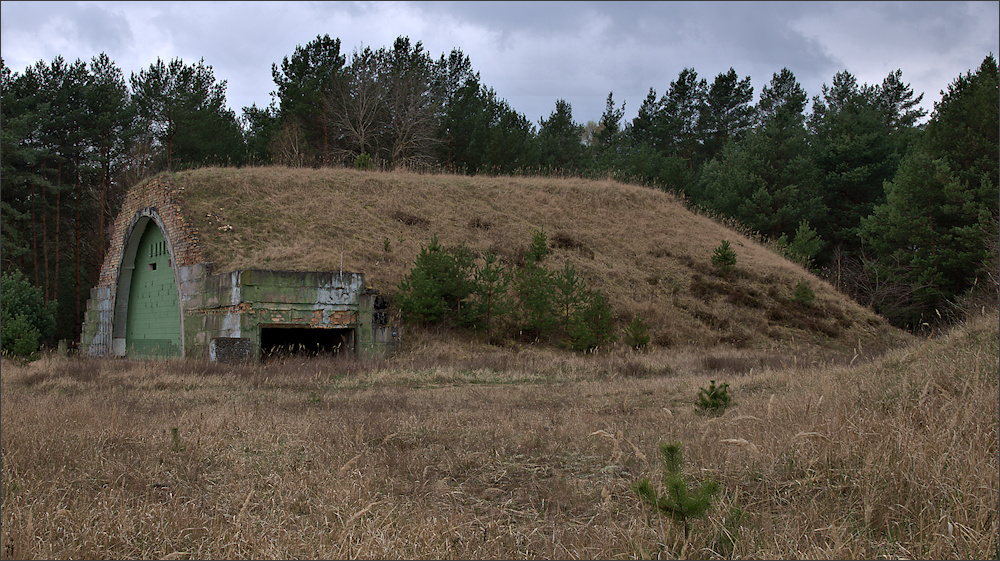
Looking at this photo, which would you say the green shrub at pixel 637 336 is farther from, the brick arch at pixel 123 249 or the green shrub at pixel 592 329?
the brick arch at pixel 123 249

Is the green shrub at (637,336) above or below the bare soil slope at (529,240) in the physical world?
below

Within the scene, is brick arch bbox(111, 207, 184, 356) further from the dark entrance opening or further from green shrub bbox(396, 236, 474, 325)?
green shrub bbox(396, 236, 474, 325)

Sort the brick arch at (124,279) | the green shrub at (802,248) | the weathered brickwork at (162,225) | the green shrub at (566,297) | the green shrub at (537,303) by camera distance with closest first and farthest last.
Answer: the weathered brickwork at (162,225) < the green shrub at (566,297) < the green shrub at (537,303) < the brick arch at (124,279) < the green shrub at (802,248)

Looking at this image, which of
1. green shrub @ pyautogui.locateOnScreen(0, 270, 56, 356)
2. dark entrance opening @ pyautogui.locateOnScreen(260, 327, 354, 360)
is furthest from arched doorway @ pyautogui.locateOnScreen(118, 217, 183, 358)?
green shrub @ pyautogui.locateOnScreen(0, 270, 56, 356)

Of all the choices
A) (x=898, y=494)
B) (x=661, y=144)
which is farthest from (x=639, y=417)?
(x=661, y=144)

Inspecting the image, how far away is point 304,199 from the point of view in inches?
850

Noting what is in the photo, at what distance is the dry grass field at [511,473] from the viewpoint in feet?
12.0

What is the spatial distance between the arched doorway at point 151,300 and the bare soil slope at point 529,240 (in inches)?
70.8

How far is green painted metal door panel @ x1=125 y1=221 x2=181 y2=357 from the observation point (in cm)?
1795

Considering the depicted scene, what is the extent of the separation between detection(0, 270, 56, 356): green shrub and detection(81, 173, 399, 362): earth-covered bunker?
6.34ft

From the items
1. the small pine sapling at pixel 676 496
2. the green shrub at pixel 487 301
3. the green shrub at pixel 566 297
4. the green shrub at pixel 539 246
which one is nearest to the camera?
the small pine sapling at pixel 676 496

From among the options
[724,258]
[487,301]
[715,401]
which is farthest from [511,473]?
[724,258]

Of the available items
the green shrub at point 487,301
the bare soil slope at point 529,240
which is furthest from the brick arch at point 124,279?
the green shrub at point 487,301

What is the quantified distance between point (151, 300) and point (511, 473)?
17.0 meters
